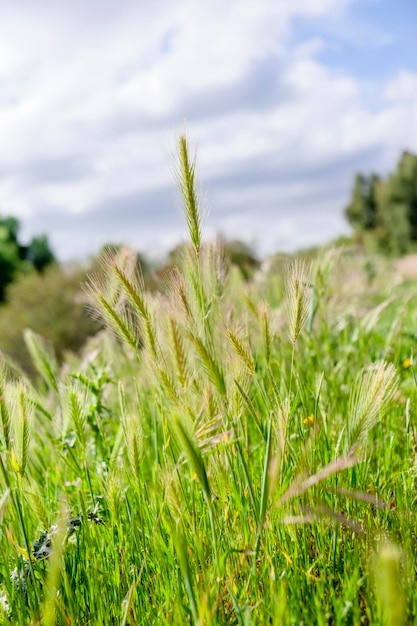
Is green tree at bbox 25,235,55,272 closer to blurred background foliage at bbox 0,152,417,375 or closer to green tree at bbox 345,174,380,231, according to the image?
blurred background foliage at bbox 0,152,417,375

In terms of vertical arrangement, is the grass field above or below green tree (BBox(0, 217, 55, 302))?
below

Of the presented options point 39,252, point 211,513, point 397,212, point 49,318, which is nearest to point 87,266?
point 49,318

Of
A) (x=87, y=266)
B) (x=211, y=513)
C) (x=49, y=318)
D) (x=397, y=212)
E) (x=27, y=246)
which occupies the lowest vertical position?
(x=211, y=513)

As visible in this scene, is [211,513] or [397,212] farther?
[397,212]

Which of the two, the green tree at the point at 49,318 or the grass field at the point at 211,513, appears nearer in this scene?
the grass field at the point at 211,513

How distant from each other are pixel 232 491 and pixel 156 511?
195 millimetres

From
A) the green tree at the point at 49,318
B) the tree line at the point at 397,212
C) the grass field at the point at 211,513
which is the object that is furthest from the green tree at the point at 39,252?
the grass field at the point at 211,513

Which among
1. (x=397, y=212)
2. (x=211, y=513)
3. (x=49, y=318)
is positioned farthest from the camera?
(x=397, y=212)

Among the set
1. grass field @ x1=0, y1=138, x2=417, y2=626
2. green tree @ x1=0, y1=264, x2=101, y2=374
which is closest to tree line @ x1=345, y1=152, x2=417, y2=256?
green tree @ x1=0, y1=264, x2=101, y2=374

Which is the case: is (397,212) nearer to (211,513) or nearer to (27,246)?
(27,246)

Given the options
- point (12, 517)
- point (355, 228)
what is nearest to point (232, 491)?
point (12, 517)

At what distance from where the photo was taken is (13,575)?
1.63m

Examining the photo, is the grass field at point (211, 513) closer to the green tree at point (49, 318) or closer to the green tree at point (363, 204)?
the green tree at point (49, 318)

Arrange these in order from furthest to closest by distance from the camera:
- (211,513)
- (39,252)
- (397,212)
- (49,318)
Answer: (39,252) < (397,212) < (49,318) < (211,513)
